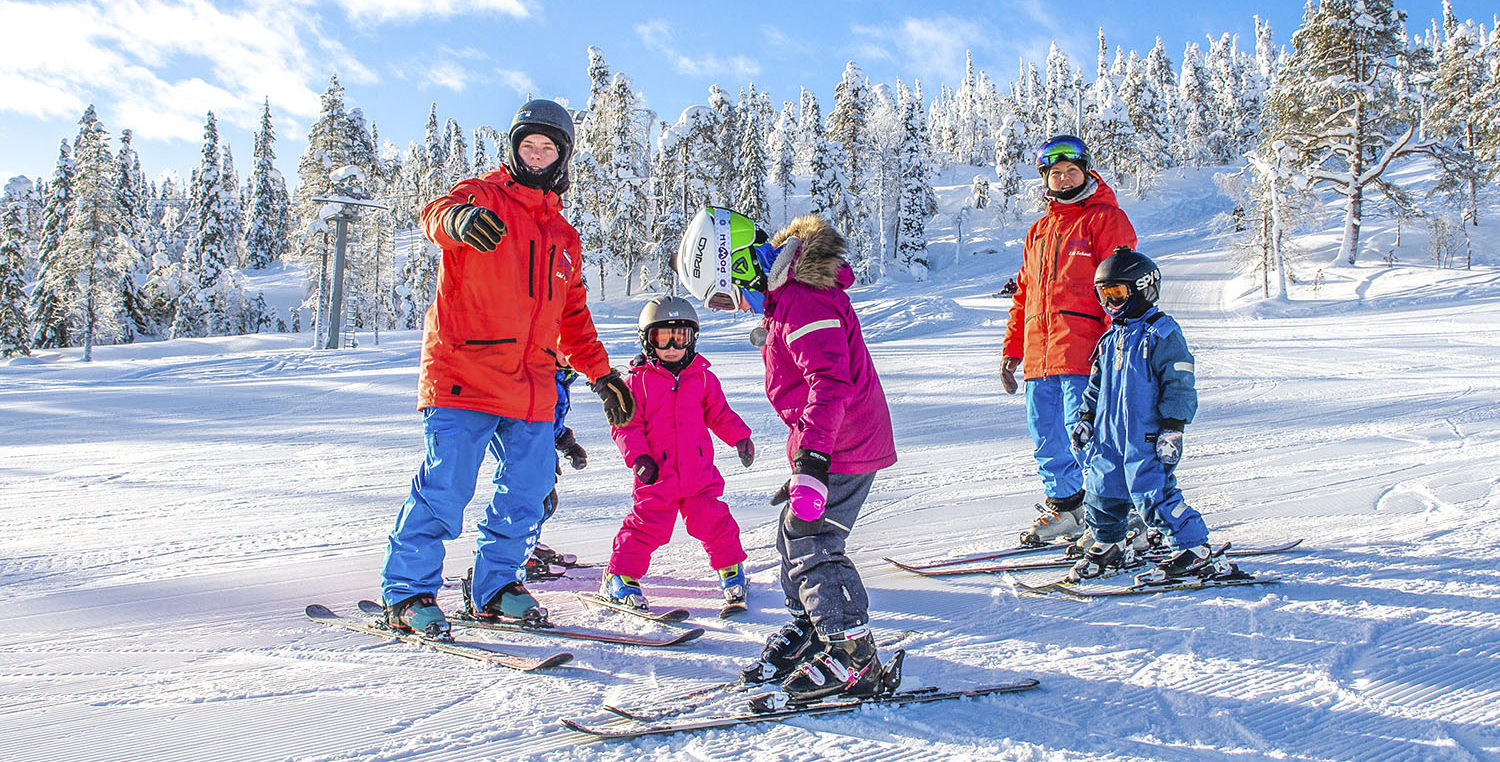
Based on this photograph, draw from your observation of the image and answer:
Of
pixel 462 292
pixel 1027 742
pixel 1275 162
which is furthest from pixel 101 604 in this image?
pixel 1275 162

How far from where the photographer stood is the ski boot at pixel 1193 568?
12.3 ft

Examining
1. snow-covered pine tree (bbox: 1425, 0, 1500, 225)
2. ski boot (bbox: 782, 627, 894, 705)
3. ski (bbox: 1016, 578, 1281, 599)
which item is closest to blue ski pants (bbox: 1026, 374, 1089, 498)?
ski (bbox: 1016, 578, 1281, 599)

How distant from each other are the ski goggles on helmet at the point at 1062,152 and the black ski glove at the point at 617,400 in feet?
8.39

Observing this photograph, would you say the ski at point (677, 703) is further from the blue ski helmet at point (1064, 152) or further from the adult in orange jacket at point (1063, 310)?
the blue ski helmet at point (1064, 152)

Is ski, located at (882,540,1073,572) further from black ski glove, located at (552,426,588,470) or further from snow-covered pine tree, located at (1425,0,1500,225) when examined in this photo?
snow-covered pine tree, located at (1425,0,1500,225)

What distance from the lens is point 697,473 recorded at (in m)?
3.96

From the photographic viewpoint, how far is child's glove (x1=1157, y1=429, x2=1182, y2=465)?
12.0 feet

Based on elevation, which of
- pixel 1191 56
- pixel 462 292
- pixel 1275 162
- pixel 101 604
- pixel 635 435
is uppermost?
pixel 1191 56

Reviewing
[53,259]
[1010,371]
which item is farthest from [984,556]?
[53,259]

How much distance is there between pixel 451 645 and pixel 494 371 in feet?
3.59

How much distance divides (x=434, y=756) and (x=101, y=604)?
2.53 meters

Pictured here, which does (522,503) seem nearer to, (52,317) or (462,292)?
(462,292)

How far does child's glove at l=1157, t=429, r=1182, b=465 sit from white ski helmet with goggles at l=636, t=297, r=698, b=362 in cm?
221

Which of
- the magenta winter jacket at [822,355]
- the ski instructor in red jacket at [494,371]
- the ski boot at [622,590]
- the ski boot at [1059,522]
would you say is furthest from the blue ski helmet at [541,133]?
the ski boot at [1059,522]
